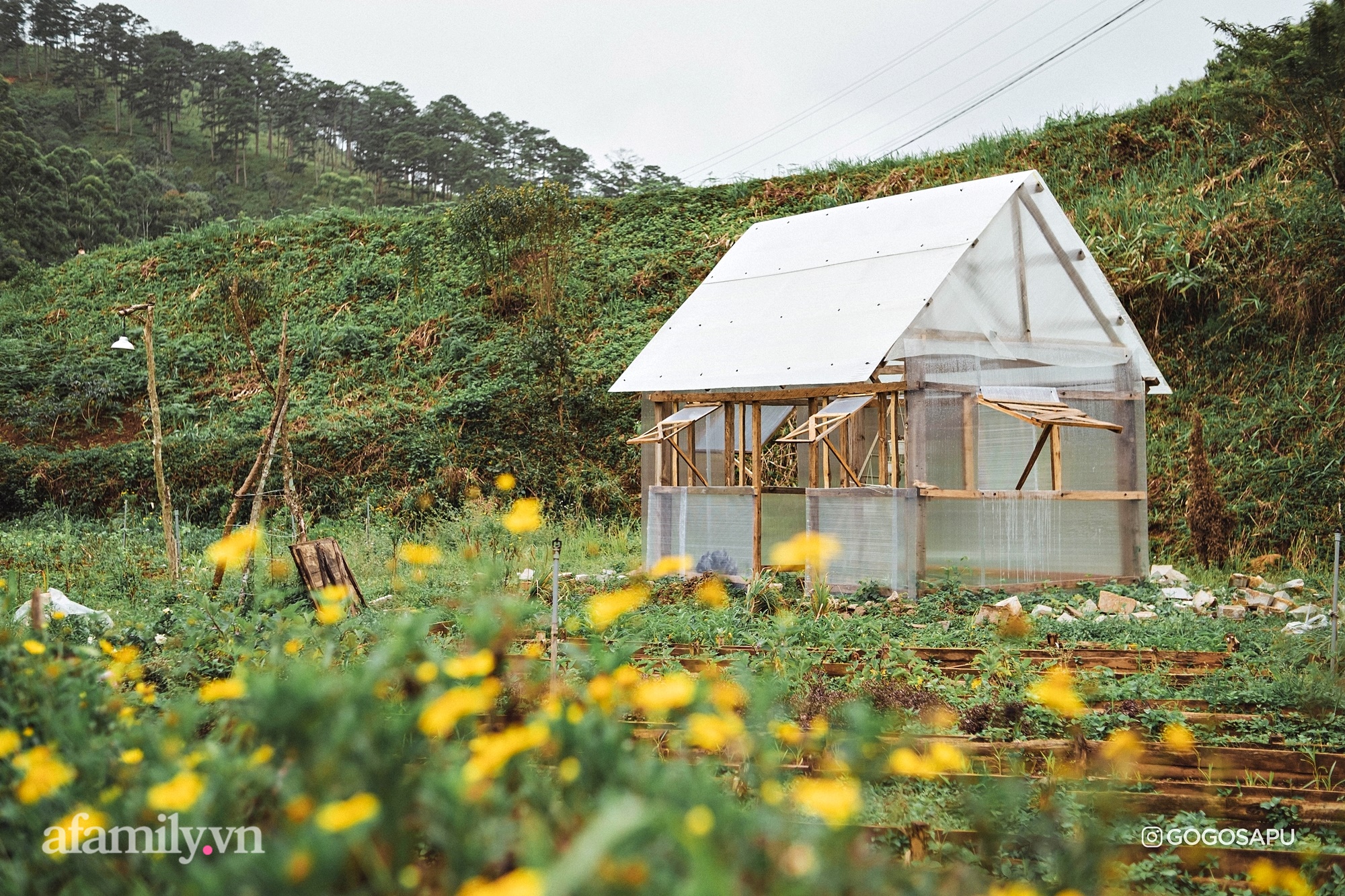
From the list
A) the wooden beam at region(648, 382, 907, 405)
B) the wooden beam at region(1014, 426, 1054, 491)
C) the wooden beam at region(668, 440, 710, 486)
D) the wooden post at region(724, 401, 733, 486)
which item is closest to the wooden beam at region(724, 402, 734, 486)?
the wooden post at region(724, 401, 733, 486)

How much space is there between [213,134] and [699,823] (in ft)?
218

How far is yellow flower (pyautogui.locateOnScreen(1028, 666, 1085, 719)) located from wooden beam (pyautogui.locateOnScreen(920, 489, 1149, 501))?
138 inches

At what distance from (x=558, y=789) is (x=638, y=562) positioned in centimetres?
992

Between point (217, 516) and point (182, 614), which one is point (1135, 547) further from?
point (217, 516)

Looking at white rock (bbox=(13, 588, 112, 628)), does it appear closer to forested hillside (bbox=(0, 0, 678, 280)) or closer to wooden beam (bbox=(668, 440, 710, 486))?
wooden beam (bbox=(668, 440, 710, 486))

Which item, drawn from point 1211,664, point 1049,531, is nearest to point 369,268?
point 1049,531

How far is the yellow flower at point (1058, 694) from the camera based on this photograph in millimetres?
2812

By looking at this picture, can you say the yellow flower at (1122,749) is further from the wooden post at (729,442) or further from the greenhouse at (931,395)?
the wooden post at (729,442)

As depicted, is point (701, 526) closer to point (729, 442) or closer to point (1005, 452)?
point (729, 442)

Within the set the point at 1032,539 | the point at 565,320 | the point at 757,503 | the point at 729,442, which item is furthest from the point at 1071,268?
the point at 565,320

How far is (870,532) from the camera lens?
383 inches

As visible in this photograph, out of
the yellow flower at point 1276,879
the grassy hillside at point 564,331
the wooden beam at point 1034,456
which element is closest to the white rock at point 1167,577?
the wooden beam at point 1034,456

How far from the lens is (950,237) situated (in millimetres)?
10703

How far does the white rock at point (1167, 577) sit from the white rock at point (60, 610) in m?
9.41
